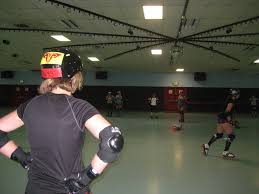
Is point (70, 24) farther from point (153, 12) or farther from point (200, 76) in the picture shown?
point (200, 76)

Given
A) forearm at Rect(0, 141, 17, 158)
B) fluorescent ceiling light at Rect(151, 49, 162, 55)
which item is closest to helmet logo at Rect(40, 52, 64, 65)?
forearm at Rect(0, 141, 17, 158)

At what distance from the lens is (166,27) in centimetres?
748

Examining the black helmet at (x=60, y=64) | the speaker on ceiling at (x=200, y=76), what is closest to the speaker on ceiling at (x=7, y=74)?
the speaker on ceiling at (x=200, y=76)

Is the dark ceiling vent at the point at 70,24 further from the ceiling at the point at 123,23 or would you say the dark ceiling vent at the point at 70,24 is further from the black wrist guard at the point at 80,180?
the black wrist guard at the point at 80,180

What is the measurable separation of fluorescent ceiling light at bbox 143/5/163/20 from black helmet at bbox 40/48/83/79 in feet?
15.9

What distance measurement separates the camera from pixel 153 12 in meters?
6.30

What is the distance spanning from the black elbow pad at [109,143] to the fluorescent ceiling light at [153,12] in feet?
16.8

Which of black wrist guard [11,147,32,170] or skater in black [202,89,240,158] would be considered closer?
black wrist guard [11,147,32,170]

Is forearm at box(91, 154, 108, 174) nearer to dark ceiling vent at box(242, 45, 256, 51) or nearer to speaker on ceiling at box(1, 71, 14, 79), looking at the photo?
dark ceiling vent at box(242, 45, 256, 51)

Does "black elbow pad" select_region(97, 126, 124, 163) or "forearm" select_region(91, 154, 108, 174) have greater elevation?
"black elbow pad" select_region(97, 126, 124, 163)

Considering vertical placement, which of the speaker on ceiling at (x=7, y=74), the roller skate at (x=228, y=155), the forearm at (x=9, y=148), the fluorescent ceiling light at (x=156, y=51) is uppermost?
the fluorescent ceiling light at (x=156, y=51)

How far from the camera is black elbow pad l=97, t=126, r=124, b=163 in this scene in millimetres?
1258

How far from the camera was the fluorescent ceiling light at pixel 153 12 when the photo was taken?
605cm

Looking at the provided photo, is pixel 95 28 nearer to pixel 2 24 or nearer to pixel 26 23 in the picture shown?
pixel 26 23
